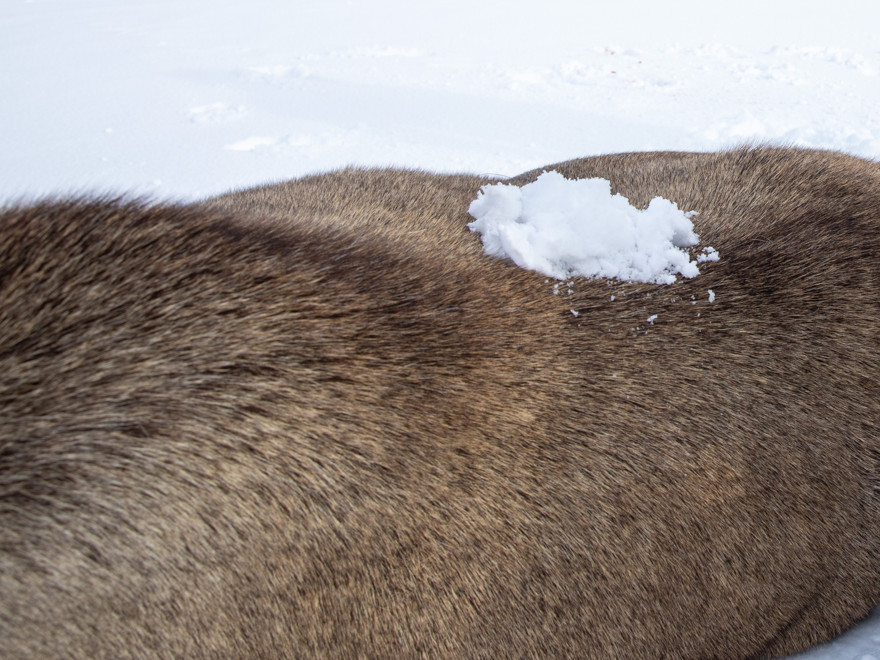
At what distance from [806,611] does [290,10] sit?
1142 cm

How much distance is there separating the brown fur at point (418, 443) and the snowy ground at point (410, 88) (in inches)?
135

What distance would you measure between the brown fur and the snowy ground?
342 cm

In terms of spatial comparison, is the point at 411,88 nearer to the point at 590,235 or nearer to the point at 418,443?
the point at 590,235

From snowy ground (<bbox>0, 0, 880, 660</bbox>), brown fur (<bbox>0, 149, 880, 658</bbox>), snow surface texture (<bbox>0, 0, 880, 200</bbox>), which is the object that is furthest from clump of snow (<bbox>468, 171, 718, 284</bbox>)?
snowy ground (<bbox>0, 0, 880, 660</bbox>)

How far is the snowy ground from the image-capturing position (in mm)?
6215

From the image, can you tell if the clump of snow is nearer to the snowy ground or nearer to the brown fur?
the brown fur

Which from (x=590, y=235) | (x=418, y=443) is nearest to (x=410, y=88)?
(x=590, y=235)

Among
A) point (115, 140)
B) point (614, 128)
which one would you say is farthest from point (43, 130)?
point (614, 128)

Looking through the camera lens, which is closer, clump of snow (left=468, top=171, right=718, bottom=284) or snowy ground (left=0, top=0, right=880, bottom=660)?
clump of snow (left=468, top=171, right=718, bottom=284)

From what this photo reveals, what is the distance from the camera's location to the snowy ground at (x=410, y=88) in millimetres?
6215

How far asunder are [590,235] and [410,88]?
6.10 meters

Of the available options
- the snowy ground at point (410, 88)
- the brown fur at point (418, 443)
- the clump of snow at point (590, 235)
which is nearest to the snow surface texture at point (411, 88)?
the snowy ground at point (410, 88)

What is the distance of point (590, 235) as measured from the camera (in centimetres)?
217

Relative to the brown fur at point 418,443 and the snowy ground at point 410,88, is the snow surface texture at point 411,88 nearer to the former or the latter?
the snowy ground at point 410,88
